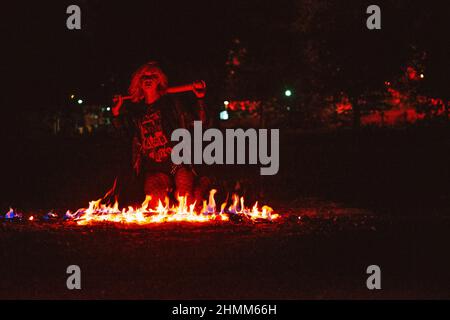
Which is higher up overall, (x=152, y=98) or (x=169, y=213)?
(x=152, y=98)

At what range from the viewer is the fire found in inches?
699

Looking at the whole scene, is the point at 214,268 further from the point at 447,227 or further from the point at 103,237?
the point at 447,227

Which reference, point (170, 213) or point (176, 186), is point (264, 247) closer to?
point (170, 213)

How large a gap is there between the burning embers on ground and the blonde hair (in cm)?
203

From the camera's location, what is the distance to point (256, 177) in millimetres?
26797

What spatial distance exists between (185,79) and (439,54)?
7.78m

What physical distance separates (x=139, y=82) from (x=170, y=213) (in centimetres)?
264

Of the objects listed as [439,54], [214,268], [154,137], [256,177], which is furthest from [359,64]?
[214,268]

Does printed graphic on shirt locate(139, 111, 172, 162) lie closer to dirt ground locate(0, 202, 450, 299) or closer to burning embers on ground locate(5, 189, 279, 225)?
burning embers on ground locate(5, 189, 279, 225)

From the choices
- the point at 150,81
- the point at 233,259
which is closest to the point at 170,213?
the point at 150,81

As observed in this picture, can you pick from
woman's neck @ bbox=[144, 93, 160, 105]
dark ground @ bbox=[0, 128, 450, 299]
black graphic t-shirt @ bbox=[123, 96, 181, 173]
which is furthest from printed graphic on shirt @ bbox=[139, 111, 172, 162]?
dark ground @ bbox=[0, 128, 450, 299]

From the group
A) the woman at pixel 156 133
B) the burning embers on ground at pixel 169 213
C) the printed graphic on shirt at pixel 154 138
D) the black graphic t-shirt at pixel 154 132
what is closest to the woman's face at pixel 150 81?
the woman at pixel 156 133

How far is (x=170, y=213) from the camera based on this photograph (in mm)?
18500

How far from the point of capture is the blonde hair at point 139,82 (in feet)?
60.9
